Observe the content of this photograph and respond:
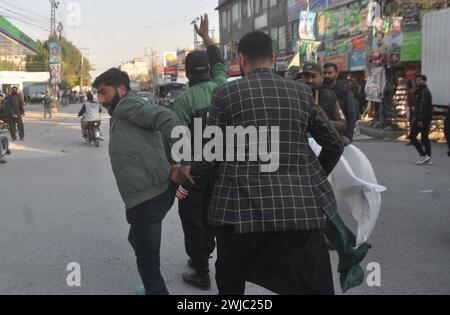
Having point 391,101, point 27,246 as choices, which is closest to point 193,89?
point 27,246

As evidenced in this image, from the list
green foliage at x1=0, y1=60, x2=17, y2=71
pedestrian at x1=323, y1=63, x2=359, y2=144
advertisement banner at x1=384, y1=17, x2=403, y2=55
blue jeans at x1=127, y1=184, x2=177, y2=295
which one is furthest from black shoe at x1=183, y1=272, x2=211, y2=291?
green foliage at x1=0, y1=60, x2=17, y2=71

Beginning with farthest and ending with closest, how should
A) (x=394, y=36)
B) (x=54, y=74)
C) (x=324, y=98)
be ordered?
(x=54, y=74) < (x=394, y=36) < (x=324, y=98)

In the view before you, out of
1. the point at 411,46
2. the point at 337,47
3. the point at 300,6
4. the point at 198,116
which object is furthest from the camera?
the point at 300,6

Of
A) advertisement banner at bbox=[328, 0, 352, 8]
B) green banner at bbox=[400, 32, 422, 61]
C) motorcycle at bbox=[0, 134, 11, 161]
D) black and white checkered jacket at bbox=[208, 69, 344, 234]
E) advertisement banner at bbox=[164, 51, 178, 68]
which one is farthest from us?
advertisement banner at bbox=[164, 51, 178, 68]

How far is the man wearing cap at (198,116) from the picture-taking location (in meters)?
4.05

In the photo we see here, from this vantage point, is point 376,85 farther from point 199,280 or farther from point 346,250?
point 346,250

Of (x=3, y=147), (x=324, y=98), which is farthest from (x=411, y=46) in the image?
(x=324, y=98)

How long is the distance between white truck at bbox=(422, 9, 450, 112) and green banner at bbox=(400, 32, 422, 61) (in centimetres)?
283

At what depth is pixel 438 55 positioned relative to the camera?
14.1 metres

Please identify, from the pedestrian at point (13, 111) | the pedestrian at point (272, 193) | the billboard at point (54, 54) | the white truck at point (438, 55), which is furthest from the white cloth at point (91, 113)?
the billboard at point (54, 54)

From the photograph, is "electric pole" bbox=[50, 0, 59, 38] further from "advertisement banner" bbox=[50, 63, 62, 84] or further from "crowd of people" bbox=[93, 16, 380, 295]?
"crowd of people" bbox=[93, 16, 380, 295]

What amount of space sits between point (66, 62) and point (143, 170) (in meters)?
93.8

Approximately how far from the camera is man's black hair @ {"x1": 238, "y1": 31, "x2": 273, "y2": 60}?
275 centimetres
